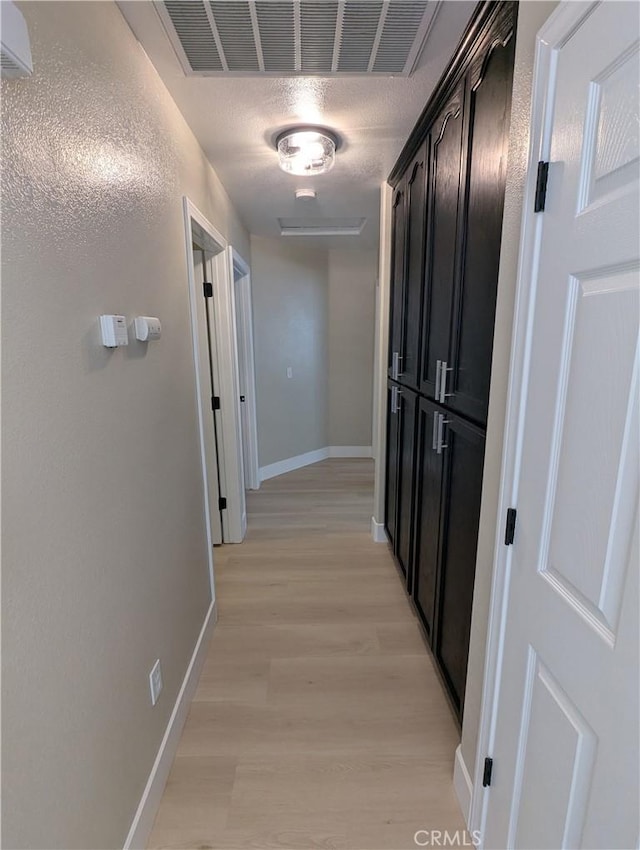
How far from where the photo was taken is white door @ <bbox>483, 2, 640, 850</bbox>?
62 centimetres

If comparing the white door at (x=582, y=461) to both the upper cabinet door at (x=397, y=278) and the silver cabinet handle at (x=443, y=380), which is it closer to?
the silver cabinet handle at (x=443, y=380)

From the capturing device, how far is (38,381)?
80cm

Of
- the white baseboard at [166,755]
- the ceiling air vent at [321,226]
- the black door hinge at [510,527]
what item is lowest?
the white baseboard at [166,755]

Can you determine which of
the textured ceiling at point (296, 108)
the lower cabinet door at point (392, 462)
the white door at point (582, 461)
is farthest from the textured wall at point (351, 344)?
the white door at point (582, 461)

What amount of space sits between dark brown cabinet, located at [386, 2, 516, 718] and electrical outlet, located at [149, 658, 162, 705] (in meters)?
1.08

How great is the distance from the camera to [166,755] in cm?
142

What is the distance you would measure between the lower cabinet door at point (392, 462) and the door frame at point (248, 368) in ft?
4.87

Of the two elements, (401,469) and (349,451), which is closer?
(401,469)

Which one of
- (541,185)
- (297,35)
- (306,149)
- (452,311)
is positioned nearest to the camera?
(541,185)

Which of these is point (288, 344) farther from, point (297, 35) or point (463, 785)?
point (463, 785)

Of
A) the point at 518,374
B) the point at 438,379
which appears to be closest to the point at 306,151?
the point at 438,379

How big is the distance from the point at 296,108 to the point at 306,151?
217 millimetres

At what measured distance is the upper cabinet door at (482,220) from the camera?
3.67ft

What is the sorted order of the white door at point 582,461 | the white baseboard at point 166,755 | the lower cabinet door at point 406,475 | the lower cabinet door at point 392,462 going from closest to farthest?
the white door at point 582,461 < the white baseboard at point 166,755 < the lower cabinet door at point 406,475 < the lower cabinet door at point 392,462
